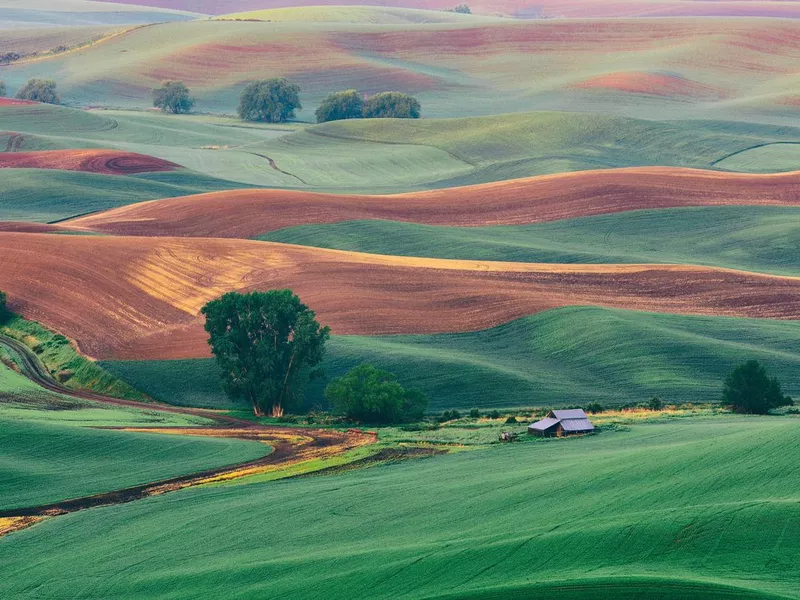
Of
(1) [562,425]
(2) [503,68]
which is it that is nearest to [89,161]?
(1) [562,425]

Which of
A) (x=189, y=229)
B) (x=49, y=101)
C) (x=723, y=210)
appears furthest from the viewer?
(x=49, y=101)

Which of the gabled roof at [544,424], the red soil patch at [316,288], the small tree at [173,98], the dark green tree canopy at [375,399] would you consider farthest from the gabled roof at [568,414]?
the small tree at [173,98]

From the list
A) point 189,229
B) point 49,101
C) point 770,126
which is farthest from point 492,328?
point 49,101

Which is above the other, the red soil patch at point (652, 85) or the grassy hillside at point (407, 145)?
the red soil patch at point (652, 85)

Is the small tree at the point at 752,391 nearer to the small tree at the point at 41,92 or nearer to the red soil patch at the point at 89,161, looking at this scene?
the red soil patch at the point at 89,161

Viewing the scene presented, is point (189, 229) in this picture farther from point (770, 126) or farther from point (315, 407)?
point (770, 126)

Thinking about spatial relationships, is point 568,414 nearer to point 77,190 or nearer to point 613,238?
point 613,238
